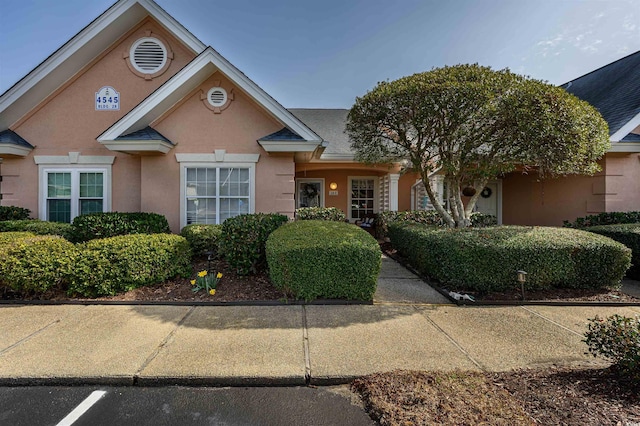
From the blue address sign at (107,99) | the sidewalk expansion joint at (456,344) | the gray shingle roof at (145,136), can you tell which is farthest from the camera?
the blue address sign at (107,99)

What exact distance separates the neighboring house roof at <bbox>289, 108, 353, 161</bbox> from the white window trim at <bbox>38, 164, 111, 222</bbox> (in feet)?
22.7

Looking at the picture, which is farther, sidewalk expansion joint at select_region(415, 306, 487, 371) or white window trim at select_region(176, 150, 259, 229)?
white window trim at select_region(176, 150, 259, 229)

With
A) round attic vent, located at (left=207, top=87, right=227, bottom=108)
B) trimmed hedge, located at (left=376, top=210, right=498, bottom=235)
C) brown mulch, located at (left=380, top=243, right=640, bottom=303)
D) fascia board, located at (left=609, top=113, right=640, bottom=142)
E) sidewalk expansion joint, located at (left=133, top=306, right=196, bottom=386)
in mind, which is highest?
round attic vent, located at (left=207, top=87, right=227, bottom=108)

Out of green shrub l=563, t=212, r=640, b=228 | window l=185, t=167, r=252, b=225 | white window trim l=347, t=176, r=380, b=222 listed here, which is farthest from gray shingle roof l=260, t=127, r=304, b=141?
green shrub l=563, t=212, r=640, b=228

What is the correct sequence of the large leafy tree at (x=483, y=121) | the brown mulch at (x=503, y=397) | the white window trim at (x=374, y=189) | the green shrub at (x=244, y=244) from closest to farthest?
the brown mulch at (x=503, y=397)
the large leafy tree at (x=483, y=121)
the green shrub at (x=244, y=244)
the white window trim at (x=374, y=189)

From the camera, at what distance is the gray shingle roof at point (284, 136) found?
26.2ft

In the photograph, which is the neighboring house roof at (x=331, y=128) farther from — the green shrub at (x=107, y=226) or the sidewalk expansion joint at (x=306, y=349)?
the sidewalk expansion joint at (x=306, y=349)

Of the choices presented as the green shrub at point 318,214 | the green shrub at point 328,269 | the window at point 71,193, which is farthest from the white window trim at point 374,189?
the window at point 71,193

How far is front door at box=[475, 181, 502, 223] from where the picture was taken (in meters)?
14.0

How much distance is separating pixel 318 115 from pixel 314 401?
47.5 feet

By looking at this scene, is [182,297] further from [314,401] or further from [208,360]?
[314,401]

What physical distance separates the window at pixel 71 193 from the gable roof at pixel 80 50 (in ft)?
6.56

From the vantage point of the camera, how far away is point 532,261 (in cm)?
550

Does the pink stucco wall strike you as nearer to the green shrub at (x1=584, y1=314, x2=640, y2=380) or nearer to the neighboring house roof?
the neighboring house roof
